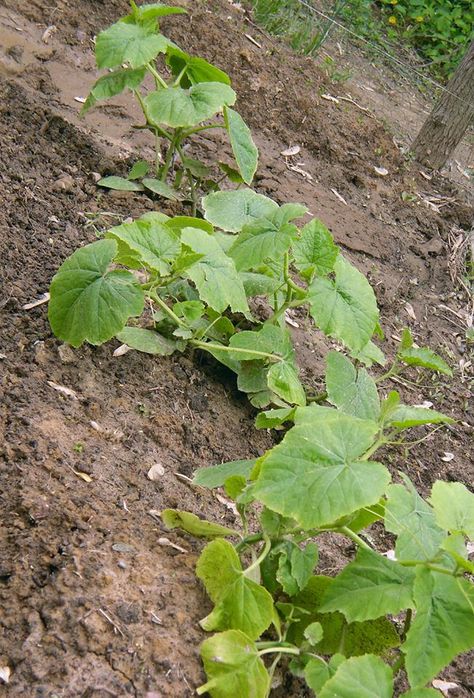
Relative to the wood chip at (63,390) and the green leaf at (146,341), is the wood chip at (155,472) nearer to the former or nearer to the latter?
the wood chip at (63,390)

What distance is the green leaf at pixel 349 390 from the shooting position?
2.78 m

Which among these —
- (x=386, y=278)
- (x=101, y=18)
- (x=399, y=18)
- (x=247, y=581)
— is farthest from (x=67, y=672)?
(x=399, y=18)

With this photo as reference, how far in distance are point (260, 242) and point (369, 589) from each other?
1.26 meters

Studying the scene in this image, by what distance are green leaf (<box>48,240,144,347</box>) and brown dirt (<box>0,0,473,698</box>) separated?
6.6 inches

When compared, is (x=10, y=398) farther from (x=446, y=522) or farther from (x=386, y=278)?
(x=386, y=278)

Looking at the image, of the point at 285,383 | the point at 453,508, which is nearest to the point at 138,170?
the point at 285,383

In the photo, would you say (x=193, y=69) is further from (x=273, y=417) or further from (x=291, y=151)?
(x=273, y=417)

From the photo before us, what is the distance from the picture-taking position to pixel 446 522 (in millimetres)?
1971

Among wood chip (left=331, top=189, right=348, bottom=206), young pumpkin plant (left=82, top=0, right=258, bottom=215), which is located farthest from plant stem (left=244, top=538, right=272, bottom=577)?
wood chip (left=331, top=189, right=348, bottom=206)

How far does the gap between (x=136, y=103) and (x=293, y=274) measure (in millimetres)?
1293

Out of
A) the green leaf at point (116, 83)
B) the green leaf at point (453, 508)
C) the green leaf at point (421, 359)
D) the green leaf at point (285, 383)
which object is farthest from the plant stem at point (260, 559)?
the green leaf at point (116, 83)

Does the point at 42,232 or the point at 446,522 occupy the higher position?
the point at 446,522

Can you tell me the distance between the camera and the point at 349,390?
2.82 m

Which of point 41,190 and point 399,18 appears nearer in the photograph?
point 41,190
